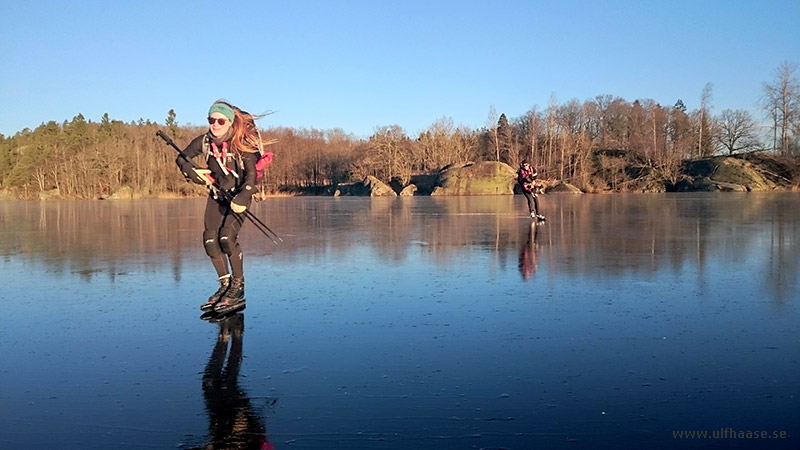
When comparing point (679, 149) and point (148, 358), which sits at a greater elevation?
point (679, 149)

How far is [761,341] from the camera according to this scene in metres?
4.29

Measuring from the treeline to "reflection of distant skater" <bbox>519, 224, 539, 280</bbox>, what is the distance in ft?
167

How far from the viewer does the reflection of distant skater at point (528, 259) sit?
773 cm

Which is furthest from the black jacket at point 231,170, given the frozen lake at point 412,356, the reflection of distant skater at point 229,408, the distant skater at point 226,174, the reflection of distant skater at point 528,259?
the reflection of distant skater at point 528,259

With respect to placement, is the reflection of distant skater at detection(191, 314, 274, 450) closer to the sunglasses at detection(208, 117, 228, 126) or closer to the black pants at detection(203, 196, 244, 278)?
the black pants at detection(203, 196, 244, 278)

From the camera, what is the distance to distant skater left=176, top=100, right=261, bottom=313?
239 inches

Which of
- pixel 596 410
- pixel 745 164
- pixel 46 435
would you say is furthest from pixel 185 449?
pixel 745 164

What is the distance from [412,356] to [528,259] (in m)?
5.20

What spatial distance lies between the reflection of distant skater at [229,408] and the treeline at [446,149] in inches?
2312

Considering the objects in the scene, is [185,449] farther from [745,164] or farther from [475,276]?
[745,164]

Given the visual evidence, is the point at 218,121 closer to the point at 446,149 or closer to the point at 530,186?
the point at 530,186

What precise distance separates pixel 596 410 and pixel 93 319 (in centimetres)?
435

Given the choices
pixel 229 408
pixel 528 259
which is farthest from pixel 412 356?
pixel 528 259

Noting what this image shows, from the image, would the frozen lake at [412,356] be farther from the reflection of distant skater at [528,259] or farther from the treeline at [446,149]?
the treeline at [446,149]
